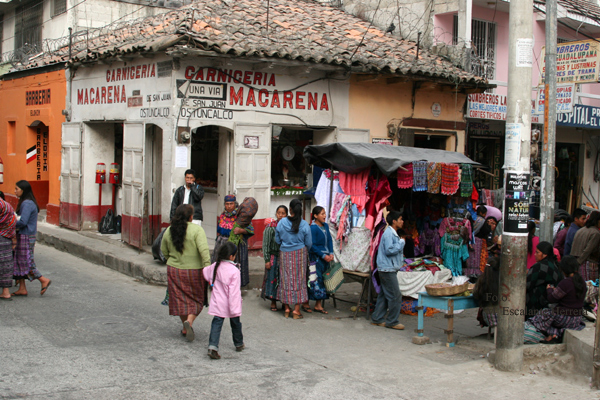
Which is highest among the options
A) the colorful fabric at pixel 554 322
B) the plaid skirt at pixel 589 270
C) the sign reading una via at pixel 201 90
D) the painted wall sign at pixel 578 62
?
the painted wall sign at pixel 578 62

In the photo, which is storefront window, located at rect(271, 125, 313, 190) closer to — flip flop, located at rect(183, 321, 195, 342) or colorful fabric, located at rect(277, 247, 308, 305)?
colorful fabric, located at rect(277, 247, 308, 305)

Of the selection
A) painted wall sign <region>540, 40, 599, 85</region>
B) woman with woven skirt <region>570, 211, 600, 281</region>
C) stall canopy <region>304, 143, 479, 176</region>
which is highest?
painted wall sign <region>540, 40, 599, 85</region>

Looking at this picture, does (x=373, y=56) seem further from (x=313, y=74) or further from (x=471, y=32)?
(x=471, y=32)

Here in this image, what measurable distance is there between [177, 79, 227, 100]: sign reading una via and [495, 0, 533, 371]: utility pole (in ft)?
19.7

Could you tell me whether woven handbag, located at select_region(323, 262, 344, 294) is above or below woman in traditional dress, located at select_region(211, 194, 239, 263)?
below

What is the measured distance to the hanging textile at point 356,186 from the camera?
8742 millimetres

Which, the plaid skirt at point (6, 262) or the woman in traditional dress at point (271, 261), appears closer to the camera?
the plaid skirt at point (6, 262)

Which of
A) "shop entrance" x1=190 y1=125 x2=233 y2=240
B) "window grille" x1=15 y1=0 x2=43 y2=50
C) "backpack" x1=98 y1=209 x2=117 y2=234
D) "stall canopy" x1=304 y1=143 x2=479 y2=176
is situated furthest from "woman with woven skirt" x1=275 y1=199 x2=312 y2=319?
"window grille" x1=15 y1=0 x2=43 y2=50

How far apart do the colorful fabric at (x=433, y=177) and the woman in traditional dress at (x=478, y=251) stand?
1874mm

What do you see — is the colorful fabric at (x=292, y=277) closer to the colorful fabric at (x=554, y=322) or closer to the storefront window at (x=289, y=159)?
the colorful fabric at (x=554, y=322)

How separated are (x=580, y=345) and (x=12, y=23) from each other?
2068cm

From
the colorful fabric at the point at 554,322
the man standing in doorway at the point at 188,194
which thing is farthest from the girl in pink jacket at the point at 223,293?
the man standing in doorway at the point at 188,194

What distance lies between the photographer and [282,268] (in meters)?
8.38

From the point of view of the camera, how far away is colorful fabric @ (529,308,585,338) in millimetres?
6793
